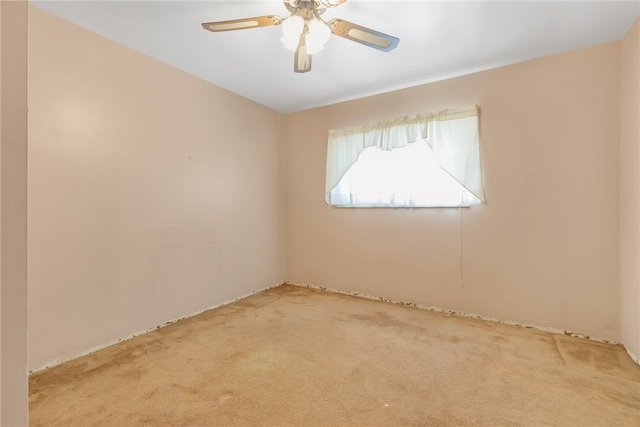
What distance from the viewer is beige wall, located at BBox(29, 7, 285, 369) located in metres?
1.83

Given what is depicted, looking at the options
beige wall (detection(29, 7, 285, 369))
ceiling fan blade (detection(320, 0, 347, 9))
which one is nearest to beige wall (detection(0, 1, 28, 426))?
ceiling fan blade (detection(320, 0, 347, 9))

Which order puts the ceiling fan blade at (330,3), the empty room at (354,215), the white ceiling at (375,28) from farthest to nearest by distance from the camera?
1. the white ceiling at (375,28)
2. the empty room at (354,215)
3. the ceiling fan blade at (330,3)

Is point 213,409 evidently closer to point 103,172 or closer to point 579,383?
point 103,172

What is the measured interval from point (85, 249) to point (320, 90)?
8.51 ft

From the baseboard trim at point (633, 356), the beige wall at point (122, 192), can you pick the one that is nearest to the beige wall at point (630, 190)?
the baseboard trim at point (633, 356)

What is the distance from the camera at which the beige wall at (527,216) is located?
7.13ft

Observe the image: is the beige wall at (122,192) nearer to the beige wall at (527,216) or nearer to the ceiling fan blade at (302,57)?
the ceiling fan blade at (302,57)

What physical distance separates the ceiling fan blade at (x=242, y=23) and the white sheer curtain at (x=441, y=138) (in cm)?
175

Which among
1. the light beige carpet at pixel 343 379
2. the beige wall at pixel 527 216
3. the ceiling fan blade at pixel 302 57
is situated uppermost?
the ceiling fan blade at pixel 302 57

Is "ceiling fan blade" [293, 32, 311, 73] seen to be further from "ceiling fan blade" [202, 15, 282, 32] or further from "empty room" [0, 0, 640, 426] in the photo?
"ceiling fan blade" [202, 15, 282, 32]

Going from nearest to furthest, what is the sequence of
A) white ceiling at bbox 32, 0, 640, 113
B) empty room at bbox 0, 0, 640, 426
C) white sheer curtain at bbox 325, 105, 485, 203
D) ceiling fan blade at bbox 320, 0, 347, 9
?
1. ceiling fan blade at bbox 320, 0, 347, 9
2. empty room at bbox 0, 0, 640, 426
3. white ceiling at bbox 32, 0, 640, 113
4. white sheer curtain at bbox 325, 105, 485, 203

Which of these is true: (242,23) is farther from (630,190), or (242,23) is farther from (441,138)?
(630,190)

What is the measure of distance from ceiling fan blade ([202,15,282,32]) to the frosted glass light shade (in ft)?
0.28

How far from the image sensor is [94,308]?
2051mm
